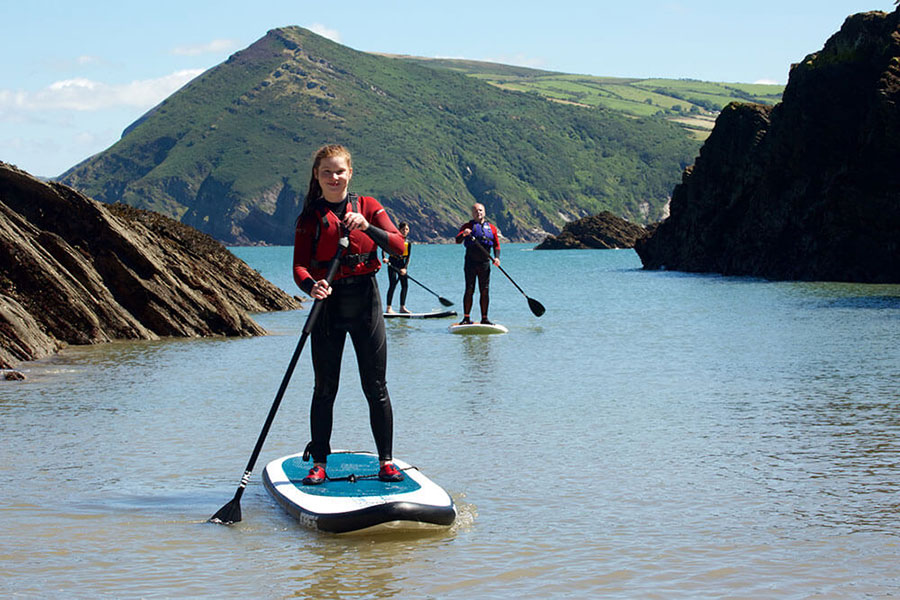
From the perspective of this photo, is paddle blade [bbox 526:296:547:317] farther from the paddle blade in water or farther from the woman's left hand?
the woman's left hand

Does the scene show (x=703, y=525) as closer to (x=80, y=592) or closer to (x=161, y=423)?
(x=80, y=592)

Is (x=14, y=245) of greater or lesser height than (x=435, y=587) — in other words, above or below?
above

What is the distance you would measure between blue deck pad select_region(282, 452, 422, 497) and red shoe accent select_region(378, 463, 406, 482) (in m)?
0.04

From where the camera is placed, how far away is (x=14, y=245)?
1953cm

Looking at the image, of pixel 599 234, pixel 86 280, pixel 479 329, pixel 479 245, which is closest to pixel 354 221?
pixel 86 280

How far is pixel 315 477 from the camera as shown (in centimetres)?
832

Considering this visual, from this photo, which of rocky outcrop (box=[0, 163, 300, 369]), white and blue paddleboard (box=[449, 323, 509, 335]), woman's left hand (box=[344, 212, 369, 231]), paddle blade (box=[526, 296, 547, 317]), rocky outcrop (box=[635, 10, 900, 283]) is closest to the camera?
woman's left hand (box=[344, 212, 369, 231])

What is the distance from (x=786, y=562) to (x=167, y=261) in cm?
1922

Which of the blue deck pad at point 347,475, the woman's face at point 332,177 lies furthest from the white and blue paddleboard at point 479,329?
the woman's face at point 332,177

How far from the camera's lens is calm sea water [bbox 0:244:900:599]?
6.60m

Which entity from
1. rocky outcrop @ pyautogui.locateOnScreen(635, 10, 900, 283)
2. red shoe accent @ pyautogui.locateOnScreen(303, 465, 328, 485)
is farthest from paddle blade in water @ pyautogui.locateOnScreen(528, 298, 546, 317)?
rocky outcrop @ pyautogui.locateOnScreen(635, 10, 900, 283)

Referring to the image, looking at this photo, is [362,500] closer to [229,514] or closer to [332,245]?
[229,514]

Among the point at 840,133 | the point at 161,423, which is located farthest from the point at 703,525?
the point at 840,133

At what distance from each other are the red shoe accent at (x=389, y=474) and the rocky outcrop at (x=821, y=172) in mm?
40351
